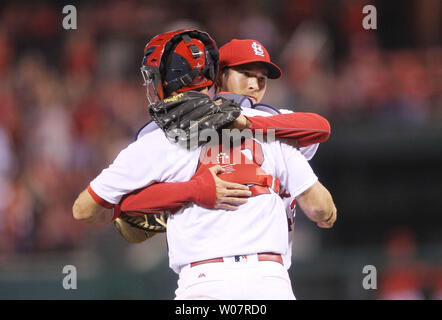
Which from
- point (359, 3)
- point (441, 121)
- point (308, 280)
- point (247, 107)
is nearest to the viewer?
point (247, 107)

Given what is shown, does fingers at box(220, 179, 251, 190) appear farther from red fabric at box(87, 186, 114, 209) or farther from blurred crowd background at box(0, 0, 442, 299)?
blurred crowd background at box(0, 0, 442, 299)

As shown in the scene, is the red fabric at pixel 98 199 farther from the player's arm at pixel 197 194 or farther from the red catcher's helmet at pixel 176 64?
the red catcher's helmet at pixel 176 64

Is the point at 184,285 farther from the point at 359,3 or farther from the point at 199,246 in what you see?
the point at 359,3

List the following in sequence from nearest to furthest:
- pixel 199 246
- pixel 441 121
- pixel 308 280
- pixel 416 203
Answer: pixel 199 246 < pixel 308 280 < pixel 441 121 < pixel 416 203

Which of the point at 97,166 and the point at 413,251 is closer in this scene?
the point at 413,251

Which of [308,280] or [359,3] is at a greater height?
[359,3]

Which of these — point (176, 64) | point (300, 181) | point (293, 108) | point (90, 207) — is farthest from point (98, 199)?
point (293, 108)

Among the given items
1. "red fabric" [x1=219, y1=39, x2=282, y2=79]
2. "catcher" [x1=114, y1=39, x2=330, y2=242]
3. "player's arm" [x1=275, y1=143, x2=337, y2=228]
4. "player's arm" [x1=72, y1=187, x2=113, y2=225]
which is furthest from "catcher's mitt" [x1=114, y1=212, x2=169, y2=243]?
"red fabric" [x1=219, y1=39, x2=282, y2=79]

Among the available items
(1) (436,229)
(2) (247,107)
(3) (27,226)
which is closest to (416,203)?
(1) (436,229)
